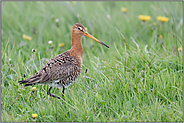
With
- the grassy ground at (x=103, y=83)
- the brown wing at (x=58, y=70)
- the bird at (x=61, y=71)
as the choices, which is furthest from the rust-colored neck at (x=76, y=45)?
the grassy ground at (x=103, y=83)

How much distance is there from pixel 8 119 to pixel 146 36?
485 cm

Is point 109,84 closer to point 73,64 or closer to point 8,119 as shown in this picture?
point 73,64

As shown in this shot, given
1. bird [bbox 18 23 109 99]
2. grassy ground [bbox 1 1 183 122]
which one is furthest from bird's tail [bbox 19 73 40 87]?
grassy ground [bbox 1 1 183 122]

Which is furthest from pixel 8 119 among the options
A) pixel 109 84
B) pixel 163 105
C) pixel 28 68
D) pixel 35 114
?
pixel 163 105

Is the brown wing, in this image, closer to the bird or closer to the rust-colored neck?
the bird

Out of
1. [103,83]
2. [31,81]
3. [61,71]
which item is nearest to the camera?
[31,81]

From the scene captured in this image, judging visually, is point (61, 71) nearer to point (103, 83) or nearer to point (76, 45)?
point (76, 45)

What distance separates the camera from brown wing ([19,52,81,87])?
4000mm

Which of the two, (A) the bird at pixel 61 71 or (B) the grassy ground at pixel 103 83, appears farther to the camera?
(A) the bird at pixel 61 71

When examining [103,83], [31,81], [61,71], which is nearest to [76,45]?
[61,71]

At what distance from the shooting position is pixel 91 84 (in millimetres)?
4426

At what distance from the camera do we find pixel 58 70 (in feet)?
13.6

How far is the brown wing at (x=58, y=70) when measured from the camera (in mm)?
4000

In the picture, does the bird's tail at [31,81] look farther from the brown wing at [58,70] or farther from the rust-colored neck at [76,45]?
the rust-colored neck at [76,45]
